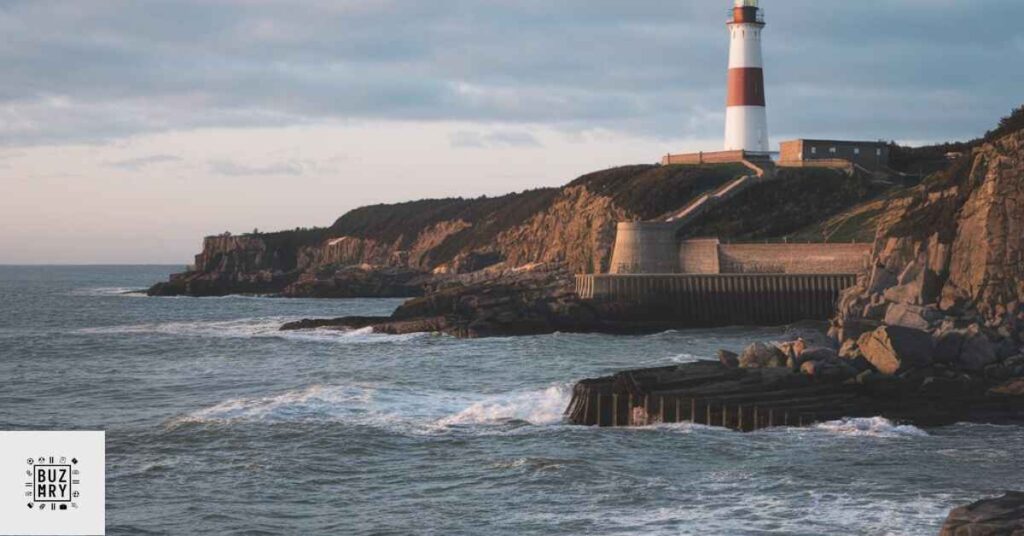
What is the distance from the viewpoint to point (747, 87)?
91.2 m

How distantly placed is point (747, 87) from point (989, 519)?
2871 inches

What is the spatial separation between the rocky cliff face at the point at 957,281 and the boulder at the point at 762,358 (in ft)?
6.48

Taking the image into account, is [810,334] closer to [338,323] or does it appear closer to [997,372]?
[997,372]

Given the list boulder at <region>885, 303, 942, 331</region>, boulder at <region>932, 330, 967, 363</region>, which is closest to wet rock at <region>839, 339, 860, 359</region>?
boulder at <region>885, 303, 942, 331</region>

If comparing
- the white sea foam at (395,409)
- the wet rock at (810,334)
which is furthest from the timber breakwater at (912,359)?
the white sea foam at (395,409)

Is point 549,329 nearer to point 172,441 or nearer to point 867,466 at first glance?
point 172,441

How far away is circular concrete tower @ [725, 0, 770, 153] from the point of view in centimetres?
8950

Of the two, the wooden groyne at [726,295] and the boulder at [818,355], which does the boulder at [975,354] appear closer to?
the boulder at [818,355]

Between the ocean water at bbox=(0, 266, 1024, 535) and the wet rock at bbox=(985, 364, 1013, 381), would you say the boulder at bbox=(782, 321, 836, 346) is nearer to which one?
the ocean water at bbox=(0, 266, 1024, 535)

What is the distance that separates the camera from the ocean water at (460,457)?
25.7 meters

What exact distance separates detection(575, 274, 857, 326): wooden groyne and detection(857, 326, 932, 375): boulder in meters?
28.3

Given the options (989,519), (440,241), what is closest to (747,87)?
(440,241)

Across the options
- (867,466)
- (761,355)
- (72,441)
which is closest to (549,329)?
(761,355)

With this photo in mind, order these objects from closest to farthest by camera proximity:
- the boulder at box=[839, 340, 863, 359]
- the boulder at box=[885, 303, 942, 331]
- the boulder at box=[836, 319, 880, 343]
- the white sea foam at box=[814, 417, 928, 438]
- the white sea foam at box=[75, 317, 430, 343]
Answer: the white sea foam at box=[814, 417, 928, 438]
the boulder at box=[839, 340, 863, 359]
the boulder at box=[836, 319, 880, 343]
the boulder at box=[885, 303, 942, 331]
the white sea foam at box=[75, 317, 430, 343]
